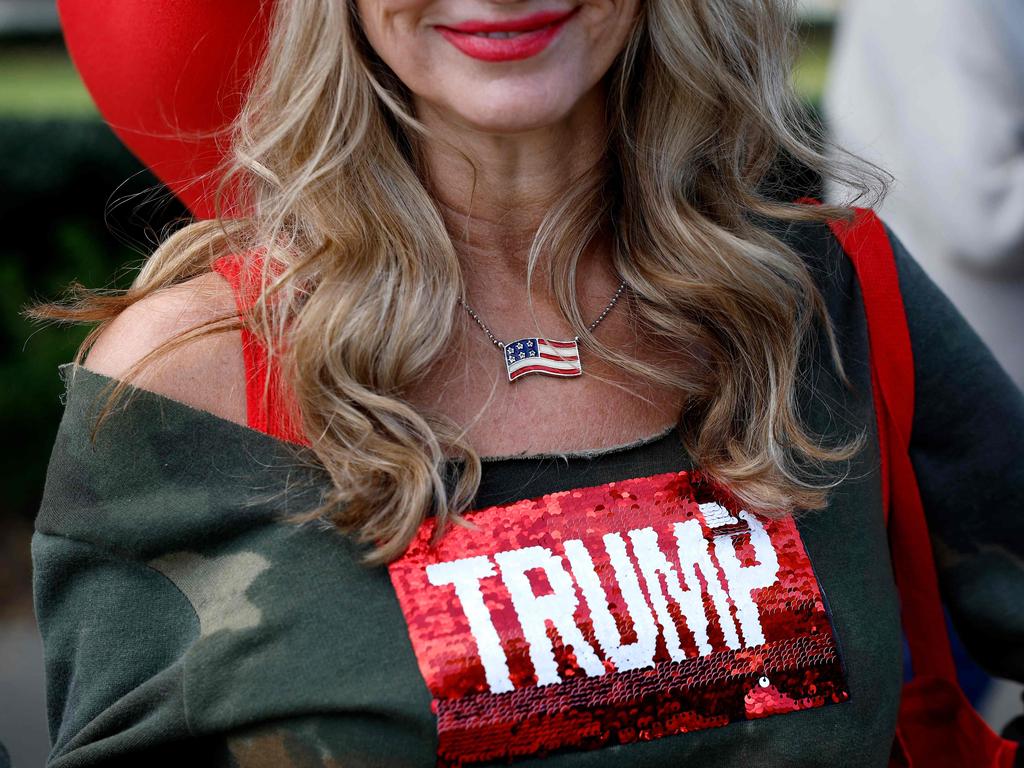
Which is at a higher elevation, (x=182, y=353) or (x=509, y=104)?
(x=509, y=104)

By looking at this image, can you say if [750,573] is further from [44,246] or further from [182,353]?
[44,246]

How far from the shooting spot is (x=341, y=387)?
1.42m

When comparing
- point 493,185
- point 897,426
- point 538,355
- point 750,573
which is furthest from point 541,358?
point 897,426

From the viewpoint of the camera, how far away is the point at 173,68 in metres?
1.66

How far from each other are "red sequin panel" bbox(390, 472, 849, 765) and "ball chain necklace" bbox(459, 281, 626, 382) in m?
0.18

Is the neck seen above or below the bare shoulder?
above

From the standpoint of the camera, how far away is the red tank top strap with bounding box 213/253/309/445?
1.40 metres

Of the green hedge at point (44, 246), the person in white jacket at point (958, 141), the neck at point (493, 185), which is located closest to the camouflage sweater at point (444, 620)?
the neck at point (493, 185)

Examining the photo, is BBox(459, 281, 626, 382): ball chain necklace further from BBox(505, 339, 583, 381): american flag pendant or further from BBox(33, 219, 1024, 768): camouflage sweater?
BBox(33, 219, 1024, 768): camouflage sweater

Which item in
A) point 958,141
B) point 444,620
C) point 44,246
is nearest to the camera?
point 444,620

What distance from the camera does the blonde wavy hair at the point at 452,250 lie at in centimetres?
141

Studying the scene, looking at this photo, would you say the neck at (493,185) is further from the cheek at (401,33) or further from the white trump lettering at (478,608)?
the white trump lettering at (478,608)

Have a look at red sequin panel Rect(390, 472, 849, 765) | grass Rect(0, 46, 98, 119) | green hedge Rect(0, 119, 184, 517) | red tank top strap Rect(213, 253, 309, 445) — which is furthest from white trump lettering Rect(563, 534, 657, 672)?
grass Rect(0, 46, 98, 119)

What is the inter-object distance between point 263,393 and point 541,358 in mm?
350
